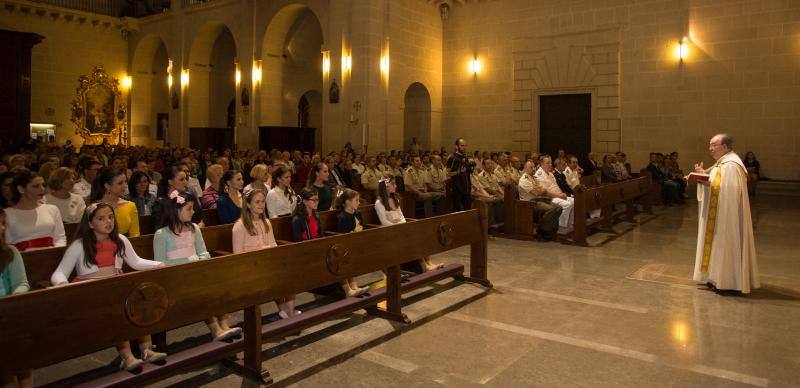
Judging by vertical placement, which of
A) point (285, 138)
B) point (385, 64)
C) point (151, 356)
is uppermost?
point (385, 64)

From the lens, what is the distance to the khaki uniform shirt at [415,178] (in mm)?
10602

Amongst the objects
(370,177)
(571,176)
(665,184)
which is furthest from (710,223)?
(665,184)

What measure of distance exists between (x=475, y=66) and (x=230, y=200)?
12.8m

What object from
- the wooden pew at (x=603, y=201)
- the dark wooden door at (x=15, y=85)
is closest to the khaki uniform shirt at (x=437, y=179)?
the wooden pew at (x=603, y=201)

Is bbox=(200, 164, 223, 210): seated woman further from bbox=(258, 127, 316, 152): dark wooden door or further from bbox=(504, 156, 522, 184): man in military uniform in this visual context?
bbox=(258, 127, 316, 152): dark wooden door

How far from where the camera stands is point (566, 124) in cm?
1590

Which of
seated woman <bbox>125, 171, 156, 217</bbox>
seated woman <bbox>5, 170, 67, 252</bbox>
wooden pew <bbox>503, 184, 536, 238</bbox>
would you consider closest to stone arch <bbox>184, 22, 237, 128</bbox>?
wooden pew <bbox>503, 184, 536, 238</bbox>

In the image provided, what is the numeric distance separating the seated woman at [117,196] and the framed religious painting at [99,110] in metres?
20.4

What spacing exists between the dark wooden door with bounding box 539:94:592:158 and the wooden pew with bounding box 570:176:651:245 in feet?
15.2

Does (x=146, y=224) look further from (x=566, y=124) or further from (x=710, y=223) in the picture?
(x=566, y=124)

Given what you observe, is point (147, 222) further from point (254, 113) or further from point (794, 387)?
point (254, 113)

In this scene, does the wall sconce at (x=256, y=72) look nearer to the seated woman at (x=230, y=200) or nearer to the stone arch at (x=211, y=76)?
the stone arch at (x=211, y=76)

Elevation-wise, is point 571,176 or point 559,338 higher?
point 571,176

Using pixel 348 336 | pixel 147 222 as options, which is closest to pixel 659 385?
pixel 348 336
